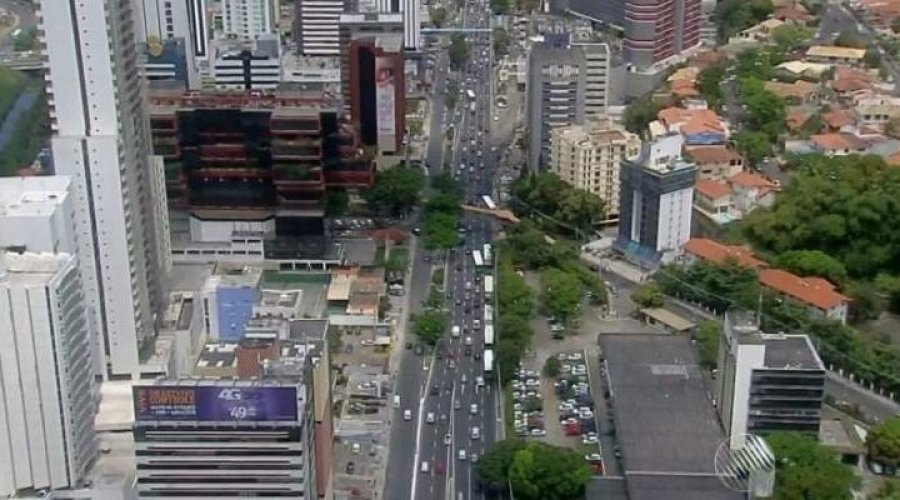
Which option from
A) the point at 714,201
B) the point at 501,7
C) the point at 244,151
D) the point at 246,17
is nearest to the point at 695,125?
the point at 714,201

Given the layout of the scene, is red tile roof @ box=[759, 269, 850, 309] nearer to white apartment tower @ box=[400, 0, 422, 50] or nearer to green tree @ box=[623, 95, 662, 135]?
green tree @ box=[623, 95, 662, 135]

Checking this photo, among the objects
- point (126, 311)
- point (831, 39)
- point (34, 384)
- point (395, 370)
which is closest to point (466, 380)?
point (395, 370)

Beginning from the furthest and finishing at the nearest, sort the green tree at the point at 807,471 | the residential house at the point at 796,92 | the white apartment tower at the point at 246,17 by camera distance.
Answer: the white apartment tower at the point at 246,17
the residential house at the point at 796,92
the green tree at the point at 807,471

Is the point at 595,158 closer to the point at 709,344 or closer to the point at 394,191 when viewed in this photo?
the point at 394,191

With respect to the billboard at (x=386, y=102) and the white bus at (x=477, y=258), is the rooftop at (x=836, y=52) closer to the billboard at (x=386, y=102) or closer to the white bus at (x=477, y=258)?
the billboard at (x=386, y=102)

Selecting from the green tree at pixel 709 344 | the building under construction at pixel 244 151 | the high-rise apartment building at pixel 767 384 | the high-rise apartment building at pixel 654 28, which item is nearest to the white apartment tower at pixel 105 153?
the building under construction at pixel 244 151

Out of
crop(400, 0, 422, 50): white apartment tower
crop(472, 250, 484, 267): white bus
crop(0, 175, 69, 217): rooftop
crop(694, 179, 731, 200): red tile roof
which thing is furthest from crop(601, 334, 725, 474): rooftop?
crop(400, 0, 422, 50): white apartment tower
